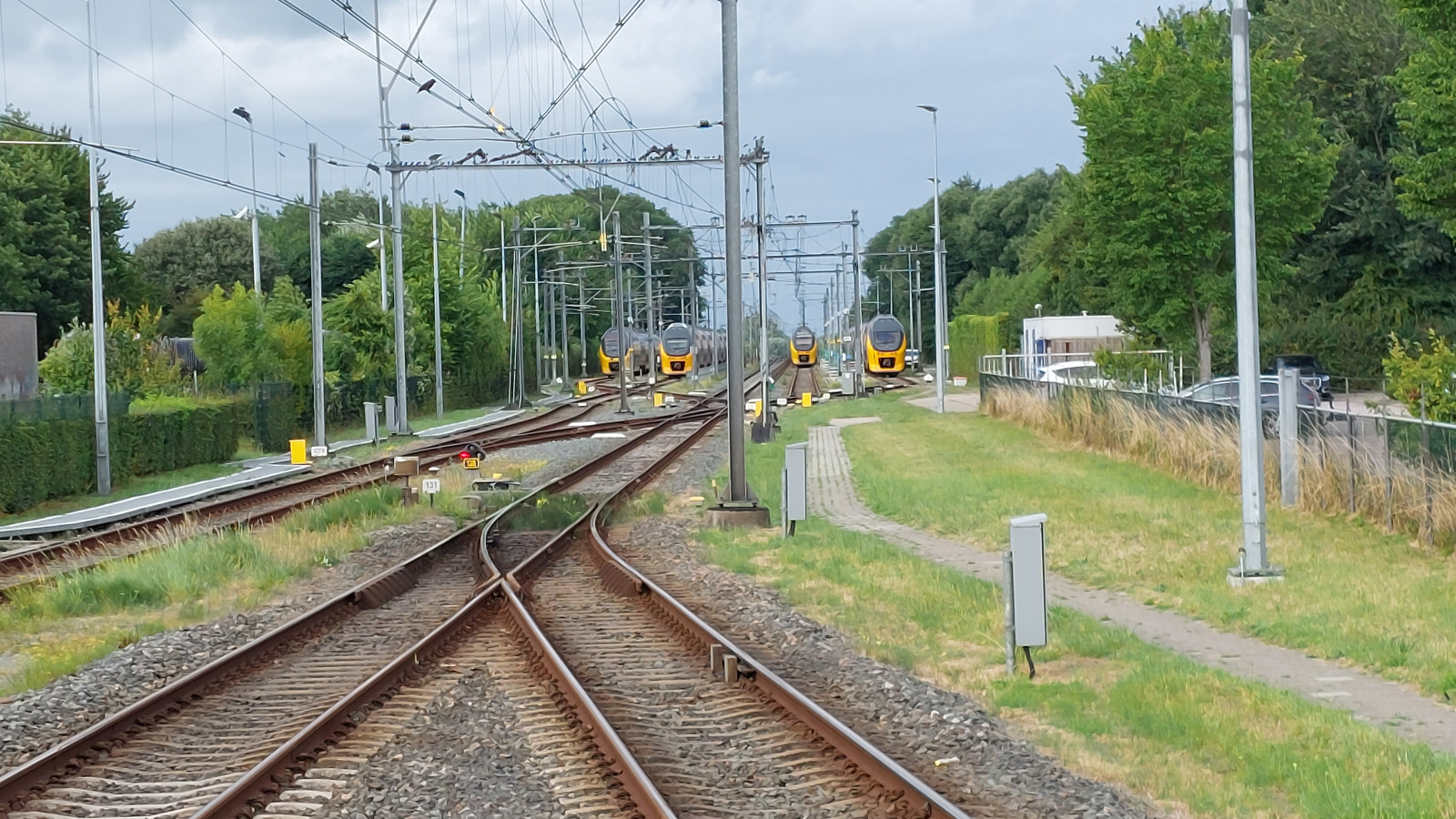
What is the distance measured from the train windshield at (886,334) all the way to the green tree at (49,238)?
3466 centimetres

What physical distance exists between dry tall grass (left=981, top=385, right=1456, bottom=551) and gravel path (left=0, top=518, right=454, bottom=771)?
11.9 meters

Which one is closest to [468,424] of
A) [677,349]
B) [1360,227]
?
[1360,227]

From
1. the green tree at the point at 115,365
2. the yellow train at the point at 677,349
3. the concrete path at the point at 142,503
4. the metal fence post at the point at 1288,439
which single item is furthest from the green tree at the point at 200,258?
the metal fence post at the point at 1288,439

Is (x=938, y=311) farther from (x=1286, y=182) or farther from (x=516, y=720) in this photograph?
(x=516, y=720)

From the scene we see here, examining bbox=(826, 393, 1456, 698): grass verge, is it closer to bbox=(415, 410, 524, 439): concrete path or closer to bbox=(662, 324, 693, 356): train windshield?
bbox=(415, 410, 524, 439): concrete path

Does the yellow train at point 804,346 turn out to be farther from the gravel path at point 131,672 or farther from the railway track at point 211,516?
the gravel path at point 131,672

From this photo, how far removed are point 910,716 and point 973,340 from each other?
8348cm

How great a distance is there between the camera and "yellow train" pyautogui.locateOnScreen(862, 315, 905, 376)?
261ft

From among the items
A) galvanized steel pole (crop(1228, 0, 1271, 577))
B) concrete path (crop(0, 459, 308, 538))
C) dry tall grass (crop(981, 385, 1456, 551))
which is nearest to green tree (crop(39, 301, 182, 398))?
concrete path (crop(0, 459, 308, 538))

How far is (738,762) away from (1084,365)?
4283cm

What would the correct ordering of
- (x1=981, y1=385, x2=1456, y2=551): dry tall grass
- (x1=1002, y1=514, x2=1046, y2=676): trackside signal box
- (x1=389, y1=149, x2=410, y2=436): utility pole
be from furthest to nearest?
(x1=389, y1=149, x2=410, y2=436): utility pole → (x1=981, y1=385, x2=1456, y2=551): dry tall grass → (x1=1002, y1=514, x2=1046, y2=676): trackside signal box

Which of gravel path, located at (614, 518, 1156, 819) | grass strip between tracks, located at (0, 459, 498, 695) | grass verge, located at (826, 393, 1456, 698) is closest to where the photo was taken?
gravel path, located at (614, 518, 1156, 819)

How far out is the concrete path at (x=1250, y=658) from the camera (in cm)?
994

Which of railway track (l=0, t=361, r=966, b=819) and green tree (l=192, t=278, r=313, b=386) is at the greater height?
green tree (l=192, t=278, r=313, b=386)
